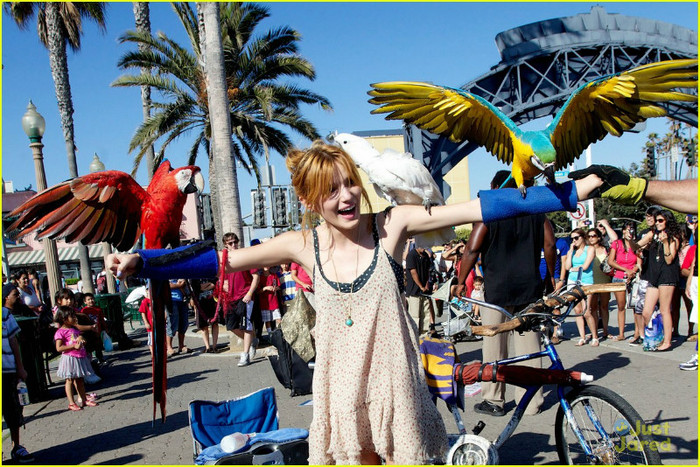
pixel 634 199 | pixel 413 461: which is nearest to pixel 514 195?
pixel 634 199

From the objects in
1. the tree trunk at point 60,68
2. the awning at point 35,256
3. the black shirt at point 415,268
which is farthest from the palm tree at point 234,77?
the awning at point 35,256

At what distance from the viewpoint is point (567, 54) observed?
45.6 feet

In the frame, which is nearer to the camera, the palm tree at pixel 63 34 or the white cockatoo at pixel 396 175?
the white cockatoo at pixel 396 175

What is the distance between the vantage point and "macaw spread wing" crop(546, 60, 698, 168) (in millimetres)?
2369

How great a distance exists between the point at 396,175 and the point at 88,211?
191cm

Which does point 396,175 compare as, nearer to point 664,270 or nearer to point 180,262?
point 180,262

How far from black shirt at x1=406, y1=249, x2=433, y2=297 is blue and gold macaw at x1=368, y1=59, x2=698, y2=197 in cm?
504

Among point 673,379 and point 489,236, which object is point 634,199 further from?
point 673,379

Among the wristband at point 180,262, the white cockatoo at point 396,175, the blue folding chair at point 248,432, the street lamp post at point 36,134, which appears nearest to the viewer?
the wristband at point 180,262

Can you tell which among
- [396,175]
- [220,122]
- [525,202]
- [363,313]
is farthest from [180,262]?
[220,122]

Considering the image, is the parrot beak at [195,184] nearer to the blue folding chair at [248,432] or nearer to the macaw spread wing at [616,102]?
the blue folding chair at [248,432]

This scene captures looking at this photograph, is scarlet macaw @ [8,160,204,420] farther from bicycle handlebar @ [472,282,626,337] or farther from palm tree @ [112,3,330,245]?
palm tree @ [112,3,330,245]

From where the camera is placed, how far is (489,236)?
4621mm

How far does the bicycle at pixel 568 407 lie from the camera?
2783mm
